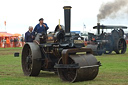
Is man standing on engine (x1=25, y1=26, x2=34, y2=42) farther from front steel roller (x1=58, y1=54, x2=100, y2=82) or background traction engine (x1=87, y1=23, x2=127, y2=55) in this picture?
background traction engine (x1=87, y1=23, x2=127, y2=55)

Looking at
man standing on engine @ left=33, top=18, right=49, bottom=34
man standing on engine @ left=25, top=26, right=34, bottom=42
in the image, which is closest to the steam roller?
man standing on engine @ left=33, top=18, right=49, bottom=34

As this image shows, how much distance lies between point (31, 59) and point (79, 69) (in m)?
2.39

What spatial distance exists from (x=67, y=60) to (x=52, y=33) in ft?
5.44

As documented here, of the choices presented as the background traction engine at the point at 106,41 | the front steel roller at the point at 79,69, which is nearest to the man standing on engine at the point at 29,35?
the front steel roller at the point at 79,69

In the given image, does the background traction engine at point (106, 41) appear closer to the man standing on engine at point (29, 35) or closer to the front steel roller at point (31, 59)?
the man standing on engine at point (29, 35)

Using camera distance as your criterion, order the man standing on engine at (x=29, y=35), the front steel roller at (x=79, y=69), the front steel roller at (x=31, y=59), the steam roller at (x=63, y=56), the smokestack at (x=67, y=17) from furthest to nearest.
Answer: the man standing on engine at (x=29, y=35) → the front steel roller at (x=31, y=59) → the smokestack at (x=67, y=17) → the steam roller at (x=63, y=56) → the front steel roller at (x=79, y=69)

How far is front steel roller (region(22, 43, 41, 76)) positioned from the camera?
971cm

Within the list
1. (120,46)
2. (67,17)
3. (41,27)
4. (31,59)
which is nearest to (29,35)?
(41,27)

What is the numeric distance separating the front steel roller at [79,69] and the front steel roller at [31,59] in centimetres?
124

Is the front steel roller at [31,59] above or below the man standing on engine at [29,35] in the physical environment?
below

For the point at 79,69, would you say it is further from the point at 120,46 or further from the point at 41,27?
the point at 120,46

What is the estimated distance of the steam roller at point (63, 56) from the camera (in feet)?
27.4

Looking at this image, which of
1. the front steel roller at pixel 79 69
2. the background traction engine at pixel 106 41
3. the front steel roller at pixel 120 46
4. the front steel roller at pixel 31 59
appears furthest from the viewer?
the front steel roller at pixel 120 46

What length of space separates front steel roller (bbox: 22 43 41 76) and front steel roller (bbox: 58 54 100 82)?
4.07 ft
